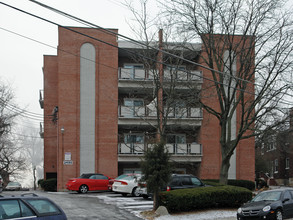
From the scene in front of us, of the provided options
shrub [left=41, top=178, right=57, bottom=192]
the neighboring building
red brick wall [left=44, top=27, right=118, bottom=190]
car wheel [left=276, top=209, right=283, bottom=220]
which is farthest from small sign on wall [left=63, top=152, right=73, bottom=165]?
the neighboring building

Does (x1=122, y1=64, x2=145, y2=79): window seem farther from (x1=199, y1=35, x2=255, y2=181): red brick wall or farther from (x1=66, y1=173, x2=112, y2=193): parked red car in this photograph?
(x1=66, y1=173, x2=112, y2=193): parked red car

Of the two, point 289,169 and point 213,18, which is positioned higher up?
point 213,18

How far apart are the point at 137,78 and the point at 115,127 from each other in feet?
14.1

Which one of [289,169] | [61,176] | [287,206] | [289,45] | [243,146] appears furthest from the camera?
[289,169]

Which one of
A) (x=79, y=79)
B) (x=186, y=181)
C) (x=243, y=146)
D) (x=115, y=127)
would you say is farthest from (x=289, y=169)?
(x=186, y=181)

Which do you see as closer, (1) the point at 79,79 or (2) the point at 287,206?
(2) the point at 287,206

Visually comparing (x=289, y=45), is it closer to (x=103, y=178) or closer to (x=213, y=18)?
(x=213, y=18)

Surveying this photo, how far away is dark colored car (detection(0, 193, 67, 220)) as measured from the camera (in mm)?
8742

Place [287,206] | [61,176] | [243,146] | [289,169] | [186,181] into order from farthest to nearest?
1. [289,169]
2. [243,146]
3. [61,176]
4. [186,181]
5. [287,206]

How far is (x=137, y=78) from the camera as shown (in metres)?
31.3

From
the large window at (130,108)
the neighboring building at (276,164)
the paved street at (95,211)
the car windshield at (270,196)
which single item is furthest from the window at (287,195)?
the neighboring building at (276,164)

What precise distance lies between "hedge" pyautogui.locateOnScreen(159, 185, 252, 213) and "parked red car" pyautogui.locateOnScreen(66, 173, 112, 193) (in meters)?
10.6

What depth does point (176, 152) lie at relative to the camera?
32.5m

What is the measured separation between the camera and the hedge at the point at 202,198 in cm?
1661
